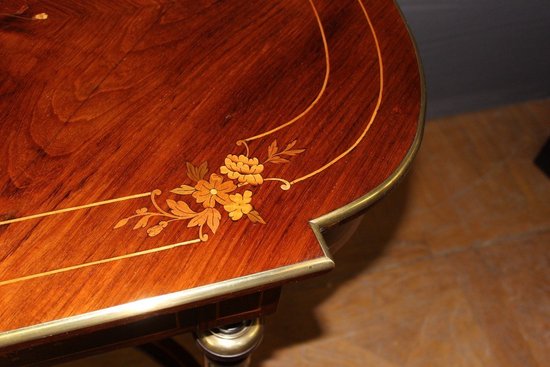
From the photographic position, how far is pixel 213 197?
0.66 m

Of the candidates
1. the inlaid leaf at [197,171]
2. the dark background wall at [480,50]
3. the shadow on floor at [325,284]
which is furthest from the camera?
the dark background wall at [480,50]

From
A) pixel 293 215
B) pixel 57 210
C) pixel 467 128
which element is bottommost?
pixel 467 128

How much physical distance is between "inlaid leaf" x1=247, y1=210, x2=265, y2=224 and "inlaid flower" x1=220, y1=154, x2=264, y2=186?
0.11 feet

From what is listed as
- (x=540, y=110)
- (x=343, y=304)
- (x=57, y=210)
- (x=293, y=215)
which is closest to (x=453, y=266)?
(x=343, y=304)

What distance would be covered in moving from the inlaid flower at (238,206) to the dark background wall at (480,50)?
748 millimetres

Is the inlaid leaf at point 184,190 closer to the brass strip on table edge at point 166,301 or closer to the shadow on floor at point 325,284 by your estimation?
the brass strip on table edge at point 166,301


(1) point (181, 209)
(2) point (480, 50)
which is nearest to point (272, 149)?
(1) point (181, 209)

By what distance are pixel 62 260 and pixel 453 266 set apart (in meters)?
0.91

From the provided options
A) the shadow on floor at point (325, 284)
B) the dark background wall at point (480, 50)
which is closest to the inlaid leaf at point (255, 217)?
the shadow on floor at point (325, 284)

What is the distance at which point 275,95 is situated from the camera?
2.47ft

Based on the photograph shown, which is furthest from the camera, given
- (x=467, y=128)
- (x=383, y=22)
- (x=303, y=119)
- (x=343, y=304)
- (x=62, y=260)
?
(x=467, y=128)

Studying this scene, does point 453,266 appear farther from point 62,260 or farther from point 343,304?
point 62,260

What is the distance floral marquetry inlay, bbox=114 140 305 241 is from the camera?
2.10 feet

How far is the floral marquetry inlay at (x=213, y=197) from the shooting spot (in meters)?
0.64
